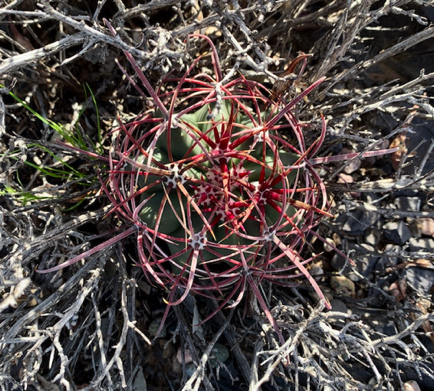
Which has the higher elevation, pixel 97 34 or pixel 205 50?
pixel 97 34

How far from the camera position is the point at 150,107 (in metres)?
1.12

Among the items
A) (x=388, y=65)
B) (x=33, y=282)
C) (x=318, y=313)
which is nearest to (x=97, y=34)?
(x=318, y=313)

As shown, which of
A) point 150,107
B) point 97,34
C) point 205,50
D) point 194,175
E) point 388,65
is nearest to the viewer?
point 97,34

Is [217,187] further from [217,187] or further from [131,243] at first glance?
[131,243]

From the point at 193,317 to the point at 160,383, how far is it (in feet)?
0.90

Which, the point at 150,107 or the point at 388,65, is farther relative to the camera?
the point at 388,65

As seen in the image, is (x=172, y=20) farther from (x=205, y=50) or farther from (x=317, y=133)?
(x=317, y=133)

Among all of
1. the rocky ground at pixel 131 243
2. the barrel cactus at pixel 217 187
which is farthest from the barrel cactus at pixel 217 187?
the rocky ground at pixel 131 243

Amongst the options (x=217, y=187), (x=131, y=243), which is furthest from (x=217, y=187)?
(x=131, y=243)

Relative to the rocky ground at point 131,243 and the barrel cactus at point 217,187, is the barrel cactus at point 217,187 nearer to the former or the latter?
the barrel cactus at point 217,187

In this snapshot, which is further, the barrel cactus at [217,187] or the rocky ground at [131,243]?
the rocky ground at [131,243]

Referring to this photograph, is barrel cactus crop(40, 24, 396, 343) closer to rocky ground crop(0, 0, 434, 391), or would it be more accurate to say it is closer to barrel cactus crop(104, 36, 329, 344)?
barrel cactus crop(104, 36, 329, 344)

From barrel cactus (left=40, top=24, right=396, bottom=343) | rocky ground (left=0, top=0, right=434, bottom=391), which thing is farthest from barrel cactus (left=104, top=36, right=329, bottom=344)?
rocky ground (left=0, top=0, right=434, bottom=391)

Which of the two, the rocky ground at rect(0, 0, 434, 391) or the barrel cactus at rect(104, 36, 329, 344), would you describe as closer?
the barrel cactus at rect(104, 36, 329, 344)
